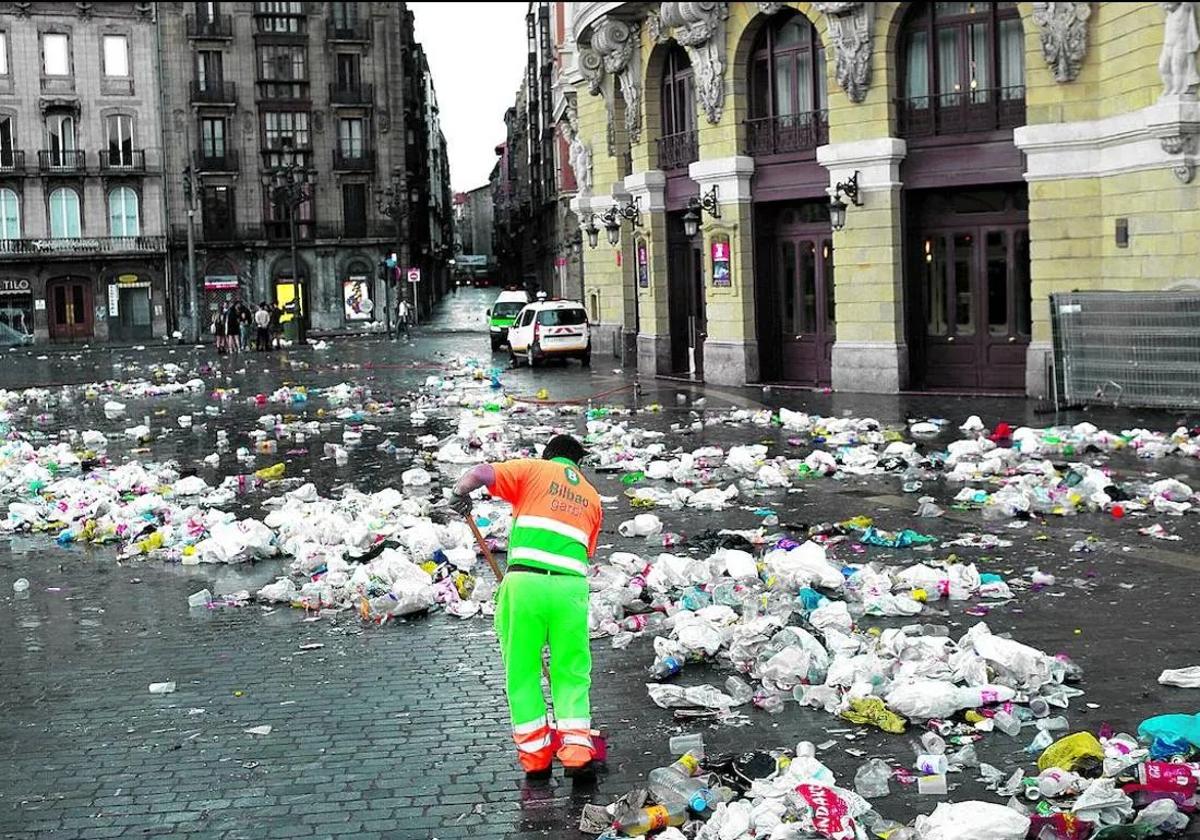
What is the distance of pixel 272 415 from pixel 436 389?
241 inches

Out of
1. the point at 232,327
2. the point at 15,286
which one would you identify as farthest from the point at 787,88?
the point at 15,286

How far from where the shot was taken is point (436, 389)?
→ 1194 inches

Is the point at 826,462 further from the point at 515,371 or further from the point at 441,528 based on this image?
the point at 515,371

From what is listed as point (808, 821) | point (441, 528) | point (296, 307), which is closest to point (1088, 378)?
point (441, 528)

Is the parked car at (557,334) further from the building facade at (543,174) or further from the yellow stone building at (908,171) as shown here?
the building facade at (543,174)

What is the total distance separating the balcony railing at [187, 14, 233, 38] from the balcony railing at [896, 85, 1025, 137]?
1990 inches

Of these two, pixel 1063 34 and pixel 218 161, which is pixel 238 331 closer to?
pixel 218 161

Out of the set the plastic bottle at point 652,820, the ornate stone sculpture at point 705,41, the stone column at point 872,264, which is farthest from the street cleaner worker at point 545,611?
the ornate stone sculpture at point 705,41

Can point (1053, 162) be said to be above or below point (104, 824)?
above

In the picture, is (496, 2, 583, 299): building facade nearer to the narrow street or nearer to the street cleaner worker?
the narrow street

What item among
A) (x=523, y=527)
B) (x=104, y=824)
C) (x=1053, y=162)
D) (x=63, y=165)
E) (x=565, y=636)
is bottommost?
Result: (x=104, y=824)

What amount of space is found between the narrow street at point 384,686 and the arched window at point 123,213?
54329 millimetres

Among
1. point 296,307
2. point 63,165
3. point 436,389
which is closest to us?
point 436,389

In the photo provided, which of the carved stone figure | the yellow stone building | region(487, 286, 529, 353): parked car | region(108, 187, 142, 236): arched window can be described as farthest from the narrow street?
region(108, 187, 142, 236): arched window
